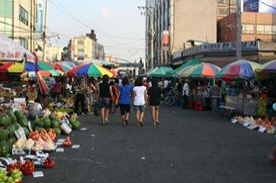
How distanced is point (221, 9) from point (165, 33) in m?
34.5

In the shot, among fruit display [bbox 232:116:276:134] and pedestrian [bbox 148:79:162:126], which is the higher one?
pedestrian [bbox 148:79:162:126]

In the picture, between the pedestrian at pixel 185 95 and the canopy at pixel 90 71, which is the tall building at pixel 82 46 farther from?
the canopy at pixel 90 71

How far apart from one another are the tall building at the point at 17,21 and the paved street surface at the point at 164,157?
4028 cm

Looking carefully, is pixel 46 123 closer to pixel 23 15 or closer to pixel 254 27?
pixel 23 15

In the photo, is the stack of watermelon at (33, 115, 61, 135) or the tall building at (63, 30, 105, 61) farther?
the tall building at (63, 30, 105, 61)

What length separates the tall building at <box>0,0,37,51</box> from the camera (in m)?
55.1

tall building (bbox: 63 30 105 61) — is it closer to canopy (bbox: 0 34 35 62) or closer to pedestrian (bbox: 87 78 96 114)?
pedestrian (bbox: 87 78 96 114)

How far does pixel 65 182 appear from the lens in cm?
877

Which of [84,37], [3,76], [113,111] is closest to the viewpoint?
[113,111]

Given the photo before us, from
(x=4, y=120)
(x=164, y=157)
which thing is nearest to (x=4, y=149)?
(x=4, y=120)

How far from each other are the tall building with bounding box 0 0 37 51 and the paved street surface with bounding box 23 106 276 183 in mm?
40277

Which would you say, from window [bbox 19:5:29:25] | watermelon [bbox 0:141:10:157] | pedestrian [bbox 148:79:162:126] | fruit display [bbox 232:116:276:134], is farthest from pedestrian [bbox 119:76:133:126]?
window [bbox 19:5:29:25]

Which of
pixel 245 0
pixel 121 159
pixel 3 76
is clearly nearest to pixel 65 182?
pixel 121 159

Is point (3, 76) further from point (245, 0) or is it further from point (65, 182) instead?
point (245, 0)
